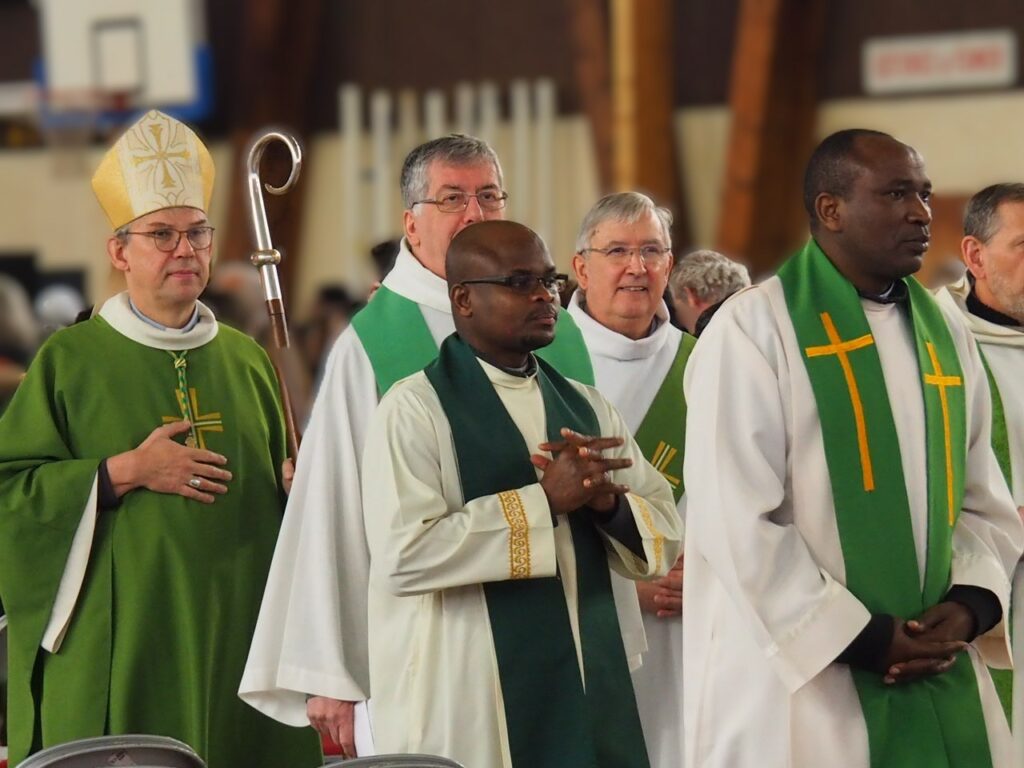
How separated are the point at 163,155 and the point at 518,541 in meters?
1.65

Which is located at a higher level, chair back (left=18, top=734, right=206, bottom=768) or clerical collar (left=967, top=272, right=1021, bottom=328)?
clerical collar (left=967, top=272, right=1021, bottom=328)

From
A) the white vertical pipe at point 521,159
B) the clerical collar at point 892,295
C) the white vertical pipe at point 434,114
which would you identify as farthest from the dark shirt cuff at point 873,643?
the white vertical pipe at point 434,114

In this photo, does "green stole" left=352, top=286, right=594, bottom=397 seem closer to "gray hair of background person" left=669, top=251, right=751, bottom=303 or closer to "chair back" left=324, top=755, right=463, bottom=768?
"gray hair of background person" left=669, top=251, right=751, bottom=303

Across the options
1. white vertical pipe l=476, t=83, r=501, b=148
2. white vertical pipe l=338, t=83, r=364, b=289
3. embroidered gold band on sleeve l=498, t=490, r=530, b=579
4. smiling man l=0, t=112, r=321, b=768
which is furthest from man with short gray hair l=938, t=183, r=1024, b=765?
white vertical pipe l=338, t=83, r=364, b=289

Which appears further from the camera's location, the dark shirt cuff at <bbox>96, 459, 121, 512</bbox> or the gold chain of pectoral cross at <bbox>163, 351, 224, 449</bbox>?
the gold chain of pectoral cross at <bbox>163, 351, 224, 449</bbox>

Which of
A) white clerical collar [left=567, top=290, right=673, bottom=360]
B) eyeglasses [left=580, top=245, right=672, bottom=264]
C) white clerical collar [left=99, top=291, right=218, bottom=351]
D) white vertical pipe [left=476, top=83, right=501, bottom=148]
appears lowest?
white clerical collar [left=567, top=290, right=673, bottom=360]

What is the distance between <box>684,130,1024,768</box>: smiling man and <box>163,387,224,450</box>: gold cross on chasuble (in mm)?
1316

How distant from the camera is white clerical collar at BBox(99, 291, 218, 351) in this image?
429 centimetres

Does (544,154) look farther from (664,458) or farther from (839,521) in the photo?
(839,521)

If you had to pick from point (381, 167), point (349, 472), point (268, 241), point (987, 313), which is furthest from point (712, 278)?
point (381, 167)

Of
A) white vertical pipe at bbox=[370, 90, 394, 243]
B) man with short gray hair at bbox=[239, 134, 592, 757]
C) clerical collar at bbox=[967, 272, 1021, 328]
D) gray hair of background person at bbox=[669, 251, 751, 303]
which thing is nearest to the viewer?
man with short gray hair at bbox=[239, 134, 592, 757]

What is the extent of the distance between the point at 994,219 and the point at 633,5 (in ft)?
25.3

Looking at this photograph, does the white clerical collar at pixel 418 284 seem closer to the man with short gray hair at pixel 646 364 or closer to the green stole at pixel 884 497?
Answer: the man with short gray hair at pixel 646 364

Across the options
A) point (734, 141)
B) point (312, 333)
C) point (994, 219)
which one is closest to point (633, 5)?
point (734, 141)
